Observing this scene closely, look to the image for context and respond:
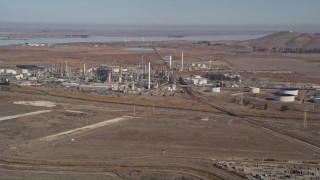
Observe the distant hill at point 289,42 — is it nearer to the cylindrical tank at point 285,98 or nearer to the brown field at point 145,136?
the cylindrical tank at point 285,98

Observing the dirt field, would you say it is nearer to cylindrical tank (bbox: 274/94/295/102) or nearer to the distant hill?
cylindrical tank (bbox: 274/94/295/102)

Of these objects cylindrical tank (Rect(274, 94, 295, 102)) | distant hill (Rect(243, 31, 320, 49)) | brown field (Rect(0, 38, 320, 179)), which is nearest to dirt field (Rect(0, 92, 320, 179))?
brown field (Rect(0, 38, 320, 179))

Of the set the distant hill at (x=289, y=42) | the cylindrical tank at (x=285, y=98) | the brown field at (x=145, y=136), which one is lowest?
the brown field at (x=145, y=136)

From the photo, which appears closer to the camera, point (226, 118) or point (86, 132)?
point (86, 132)

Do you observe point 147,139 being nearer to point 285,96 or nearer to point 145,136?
point 145,136

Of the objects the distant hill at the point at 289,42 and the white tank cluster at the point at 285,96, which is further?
the distant hill at the point at 289,42

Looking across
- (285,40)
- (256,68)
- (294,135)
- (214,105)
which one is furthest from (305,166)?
(285,40)

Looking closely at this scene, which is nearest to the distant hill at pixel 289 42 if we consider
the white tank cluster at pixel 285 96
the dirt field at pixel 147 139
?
the white tank cluster at pixel 285 96

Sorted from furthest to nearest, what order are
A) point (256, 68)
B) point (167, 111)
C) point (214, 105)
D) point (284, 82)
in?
1. point (256, 68)
2. point (284, 82)
3. point (214, 105)
4. point (167, 111)

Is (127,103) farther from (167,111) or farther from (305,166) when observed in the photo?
(305,166)
